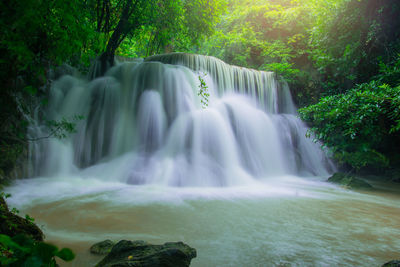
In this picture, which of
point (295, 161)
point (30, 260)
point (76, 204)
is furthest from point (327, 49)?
point (30, 260)

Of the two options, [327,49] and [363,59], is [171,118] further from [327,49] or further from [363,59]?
[363,59]

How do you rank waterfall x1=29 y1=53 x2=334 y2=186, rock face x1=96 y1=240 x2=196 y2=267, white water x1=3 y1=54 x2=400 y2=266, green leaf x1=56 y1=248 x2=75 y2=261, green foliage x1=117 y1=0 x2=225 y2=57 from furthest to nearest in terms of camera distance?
green foliage x1=117 y1=0 x2=225 y2=57 < waterfall x1=29 y1=53 x2=334 y2=186 < white water x1=3 y1=54 x2=400 y2=266 < rock face x1=96 y1=240 x2=196 y2=267 < green leaf x1=56 y1=248 x2=75 y2=261

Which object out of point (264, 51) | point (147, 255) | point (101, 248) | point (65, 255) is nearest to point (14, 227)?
point (101, 248)

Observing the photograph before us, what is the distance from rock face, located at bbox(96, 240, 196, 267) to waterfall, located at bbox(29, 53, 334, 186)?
157 inches

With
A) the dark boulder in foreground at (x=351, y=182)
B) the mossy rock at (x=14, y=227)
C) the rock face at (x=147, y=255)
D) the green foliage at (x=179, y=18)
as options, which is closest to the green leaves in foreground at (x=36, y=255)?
the rock face at (x=147, y=255)

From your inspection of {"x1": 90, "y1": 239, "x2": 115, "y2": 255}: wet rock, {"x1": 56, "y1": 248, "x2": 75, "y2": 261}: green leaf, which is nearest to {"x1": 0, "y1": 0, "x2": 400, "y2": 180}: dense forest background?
{"x1": 90, "y1": 239, "x2": 115, "y2": 255}: wet rock

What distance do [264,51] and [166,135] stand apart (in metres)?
9.77

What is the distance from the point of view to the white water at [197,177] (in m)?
2.62

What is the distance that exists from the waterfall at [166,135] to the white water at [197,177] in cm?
3

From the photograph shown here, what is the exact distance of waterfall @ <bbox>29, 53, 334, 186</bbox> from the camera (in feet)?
20.6

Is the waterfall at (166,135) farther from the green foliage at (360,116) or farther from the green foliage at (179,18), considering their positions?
the green foliage at (360,116)

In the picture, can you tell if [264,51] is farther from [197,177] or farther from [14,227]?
[14,227]

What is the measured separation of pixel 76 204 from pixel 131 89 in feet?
16.8

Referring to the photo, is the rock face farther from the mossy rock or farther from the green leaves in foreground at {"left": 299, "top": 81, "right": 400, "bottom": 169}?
the green leaves in foreground at {"left": 299, "top": 81, "right": 400, "bottom": 169}
